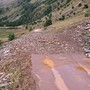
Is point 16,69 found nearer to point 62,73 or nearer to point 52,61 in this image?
point 62,73

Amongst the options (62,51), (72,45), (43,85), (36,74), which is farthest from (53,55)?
(43,85)

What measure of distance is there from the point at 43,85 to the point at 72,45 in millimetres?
9528

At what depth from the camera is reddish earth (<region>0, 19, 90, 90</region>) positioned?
19.5 meters

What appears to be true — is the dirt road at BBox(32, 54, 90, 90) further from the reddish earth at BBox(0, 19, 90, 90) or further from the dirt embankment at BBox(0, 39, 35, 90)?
the dirt embankment at BBox(0, 39, 35, 90)

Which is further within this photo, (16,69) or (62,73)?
(16,69)

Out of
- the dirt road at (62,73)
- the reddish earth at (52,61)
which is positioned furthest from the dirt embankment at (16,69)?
the dirt road at (62,73)

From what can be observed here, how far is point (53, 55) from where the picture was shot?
25781 millimetres

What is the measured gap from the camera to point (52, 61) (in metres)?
24.4

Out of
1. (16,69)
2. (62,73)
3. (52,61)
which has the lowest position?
(62,73)

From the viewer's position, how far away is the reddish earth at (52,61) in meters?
19.5

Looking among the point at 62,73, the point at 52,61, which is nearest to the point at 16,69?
the point at 62,73

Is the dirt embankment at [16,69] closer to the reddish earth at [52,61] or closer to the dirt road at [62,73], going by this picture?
the reddish earth at [52,61]

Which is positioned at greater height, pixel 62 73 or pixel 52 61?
pixel 52 61

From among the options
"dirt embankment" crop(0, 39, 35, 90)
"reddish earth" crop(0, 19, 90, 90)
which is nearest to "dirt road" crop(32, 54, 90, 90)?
"reddish earth" crop(0, 19, 90, 90)
